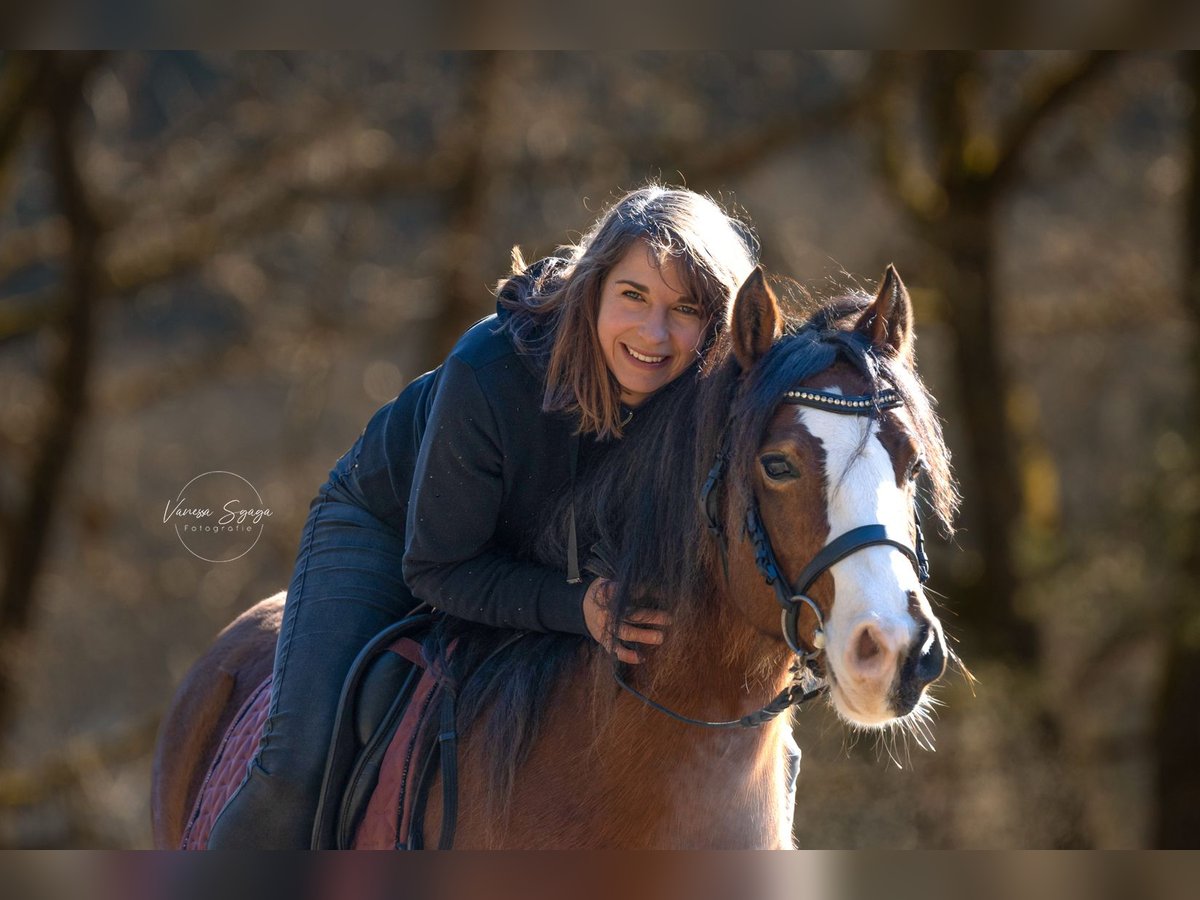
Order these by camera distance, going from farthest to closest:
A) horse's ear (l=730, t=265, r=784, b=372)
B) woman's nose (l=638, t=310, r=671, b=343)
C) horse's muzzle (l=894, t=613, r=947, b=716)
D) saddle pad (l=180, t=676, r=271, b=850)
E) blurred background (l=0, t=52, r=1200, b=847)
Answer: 1. blurred background (l=0, t=52, r=1200, b=847)
2. saddle pad (l=180, t=676, r=271, b=850)
3. woman's nose (l=638, t=310, r=671, b=343)
4. horse's ear (l=730, t=265, r=784, b=372)
5. horse's muzzle (l=894, t=613, r=947, b=716)

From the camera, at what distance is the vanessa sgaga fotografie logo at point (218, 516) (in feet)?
22.4

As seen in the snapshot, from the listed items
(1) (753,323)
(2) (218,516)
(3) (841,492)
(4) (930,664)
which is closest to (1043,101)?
(2) (218,516)

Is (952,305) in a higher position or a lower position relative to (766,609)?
higher

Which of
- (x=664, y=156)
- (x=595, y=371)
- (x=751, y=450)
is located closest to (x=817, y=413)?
(x=751, y=450)

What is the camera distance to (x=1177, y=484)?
7.06m

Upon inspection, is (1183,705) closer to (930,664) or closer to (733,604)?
(733,604)

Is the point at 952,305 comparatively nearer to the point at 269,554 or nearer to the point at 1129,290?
the point at 1129,290

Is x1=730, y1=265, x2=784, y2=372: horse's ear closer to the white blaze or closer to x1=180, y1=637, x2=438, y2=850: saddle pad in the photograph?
the white blaze

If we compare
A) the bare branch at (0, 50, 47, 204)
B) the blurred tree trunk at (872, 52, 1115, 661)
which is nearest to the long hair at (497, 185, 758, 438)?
the blurred tree trunk at (872, 52, 1115, 661)

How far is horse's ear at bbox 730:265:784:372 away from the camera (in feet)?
7.25

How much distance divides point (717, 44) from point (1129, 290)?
5.10 metres

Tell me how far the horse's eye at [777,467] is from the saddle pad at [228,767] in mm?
1351

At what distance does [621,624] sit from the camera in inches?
88.7

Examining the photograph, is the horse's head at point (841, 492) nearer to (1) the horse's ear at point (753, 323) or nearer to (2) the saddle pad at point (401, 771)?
(1) the horse's ear at point (753, 323)
